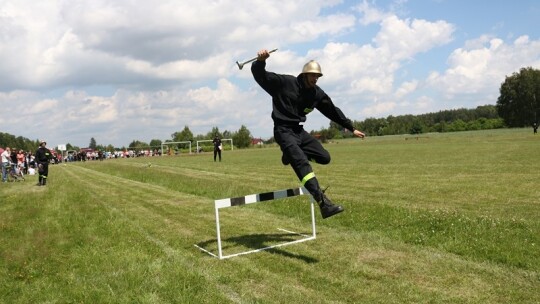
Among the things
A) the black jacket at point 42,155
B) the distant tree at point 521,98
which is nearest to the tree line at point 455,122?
the distant tree at point 521,98

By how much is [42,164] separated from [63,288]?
21279 millimetres

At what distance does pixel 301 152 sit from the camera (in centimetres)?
711

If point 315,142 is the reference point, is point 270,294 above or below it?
below

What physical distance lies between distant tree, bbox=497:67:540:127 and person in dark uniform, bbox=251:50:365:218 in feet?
321

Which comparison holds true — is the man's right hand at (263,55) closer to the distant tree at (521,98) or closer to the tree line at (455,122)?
the tree line at (455,122)

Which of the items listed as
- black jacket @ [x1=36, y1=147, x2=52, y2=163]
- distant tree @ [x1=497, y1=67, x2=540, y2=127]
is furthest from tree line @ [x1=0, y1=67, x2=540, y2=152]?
black jacket @ [x1=36, y1=147, x2=52, y2=163]

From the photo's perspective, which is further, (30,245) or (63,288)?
(30,245)

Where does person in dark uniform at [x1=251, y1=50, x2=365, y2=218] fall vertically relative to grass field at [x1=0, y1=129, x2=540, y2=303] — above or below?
above

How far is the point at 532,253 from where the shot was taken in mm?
6473

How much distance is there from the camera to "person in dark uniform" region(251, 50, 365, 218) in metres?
6.83

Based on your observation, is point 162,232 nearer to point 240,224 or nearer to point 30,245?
point 240,224

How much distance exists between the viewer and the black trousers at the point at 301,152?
6849mm

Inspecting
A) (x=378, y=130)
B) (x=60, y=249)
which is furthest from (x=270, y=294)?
(x=378, y=130)

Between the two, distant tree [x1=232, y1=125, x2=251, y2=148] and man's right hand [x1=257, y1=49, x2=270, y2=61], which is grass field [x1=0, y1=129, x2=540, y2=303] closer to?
man's right hand [x1=257, y1=49, x2=270, y2=61]
